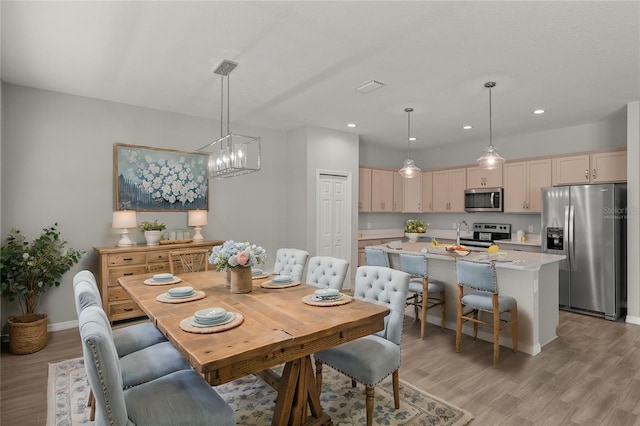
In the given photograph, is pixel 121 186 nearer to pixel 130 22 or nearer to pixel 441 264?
pixel 130 22

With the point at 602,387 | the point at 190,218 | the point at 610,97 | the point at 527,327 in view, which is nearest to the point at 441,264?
the point at 527,327

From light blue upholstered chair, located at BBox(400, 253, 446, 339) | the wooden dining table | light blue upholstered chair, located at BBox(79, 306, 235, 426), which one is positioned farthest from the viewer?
light blue upholstered chair, located at BBox(400, 253, 446, 339)

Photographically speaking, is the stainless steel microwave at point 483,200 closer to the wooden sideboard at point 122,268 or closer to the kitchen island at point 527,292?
the kitchen island at point 527,292

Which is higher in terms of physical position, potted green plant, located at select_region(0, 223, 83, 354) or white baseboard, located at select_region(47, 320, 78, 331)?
potted green plant, located at select_region(0, 223, 83, 354)

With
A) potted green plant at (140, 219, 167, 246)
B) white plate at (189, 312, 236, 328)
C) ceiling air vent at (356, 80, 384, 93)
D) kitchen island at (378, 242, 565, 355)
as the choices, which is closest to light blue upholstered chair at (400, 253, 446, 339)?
kitchen island at (378, 242, 565, 355)

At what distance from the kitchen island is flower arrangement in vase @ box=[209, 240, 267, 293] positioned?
207 centimetres

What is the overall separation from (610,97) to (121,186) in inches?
232

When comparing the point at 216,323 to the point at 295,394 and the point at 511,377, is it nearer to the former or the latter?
the point at 295,394

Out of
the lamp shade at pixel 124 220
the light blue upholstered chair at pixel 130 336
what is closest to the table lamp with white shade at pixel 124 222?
the lamp shade at pixel 124 220

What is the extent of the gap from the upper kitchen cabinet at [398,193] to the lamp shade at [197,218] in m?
3.95

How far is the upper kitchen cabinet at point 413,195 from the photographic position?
285 inches

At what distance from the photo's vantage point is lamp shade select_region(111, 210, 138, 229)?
161 inches

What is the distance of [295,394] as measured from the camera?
2.00 metres

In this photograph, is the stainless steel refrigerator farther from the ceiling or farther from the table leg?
the table leg
